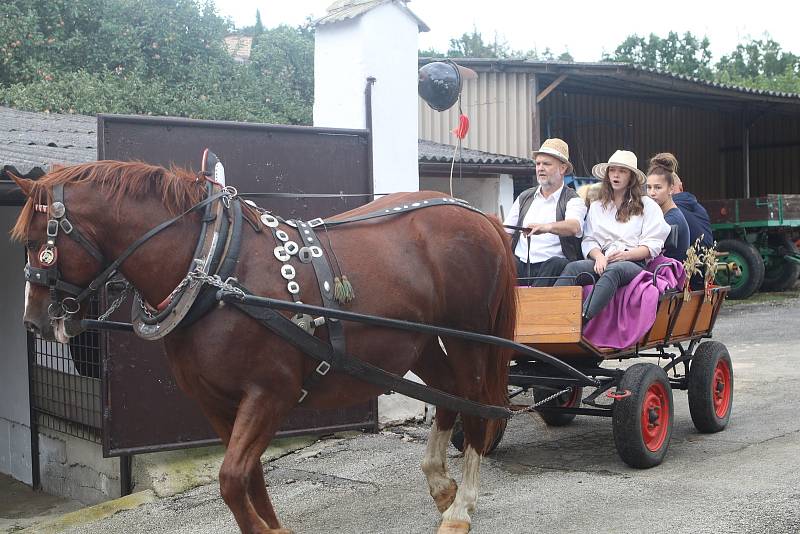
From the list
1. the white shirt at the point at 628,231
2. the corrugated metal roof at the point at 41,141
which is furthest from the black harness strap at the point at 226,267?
the white shirt at the point at 628,231

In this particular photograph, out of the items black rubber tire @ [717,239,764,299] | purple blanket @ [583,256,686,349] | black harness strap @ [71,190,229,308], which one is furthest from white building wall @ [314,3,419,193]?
black rubber tire @ [717,239,764,299]

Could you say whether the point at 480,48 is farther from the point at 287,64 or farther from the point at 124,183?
the point at 124,183

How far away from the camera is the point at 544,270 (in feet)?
19.6

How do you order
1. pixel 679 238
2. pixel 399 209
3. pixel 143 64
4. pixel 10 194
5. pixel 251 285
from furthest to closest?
pixel 143 64, pixel 679 238, pixel 10 194, pixel 399 209, pixel 251 285

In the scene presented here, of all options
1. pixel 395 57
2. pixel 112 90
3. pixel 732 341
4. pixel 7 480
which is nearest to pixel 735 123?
pixel 732 341

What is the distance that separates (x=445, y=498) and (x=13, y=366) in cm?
469

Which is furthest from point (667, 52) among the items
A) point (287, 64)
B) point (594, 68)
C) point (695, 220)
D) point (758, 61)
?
A: point (695, 220)

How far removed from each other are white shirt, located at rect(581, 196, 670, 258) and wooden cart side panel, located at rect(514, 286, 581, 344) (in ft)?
2.26

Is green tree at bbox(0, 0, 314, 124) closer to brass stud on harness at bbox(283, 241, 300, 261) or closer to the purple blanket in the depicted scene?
the purple blanket

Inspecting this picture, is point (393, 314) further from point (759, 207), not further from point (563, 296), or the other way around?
point (759, 207)

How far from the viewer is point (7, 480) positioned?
794 cm

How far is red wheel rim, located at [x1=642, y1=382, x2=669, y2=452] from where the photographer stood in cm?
556

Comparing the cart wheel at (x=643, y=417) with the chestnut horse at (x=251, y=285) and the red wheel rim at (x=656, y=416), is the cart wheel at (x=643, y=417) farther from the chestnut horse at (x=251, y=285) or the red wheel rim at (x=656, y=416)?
the chestnut horse at (x=251, y=285)

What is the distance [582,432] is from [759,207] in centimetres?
1074
